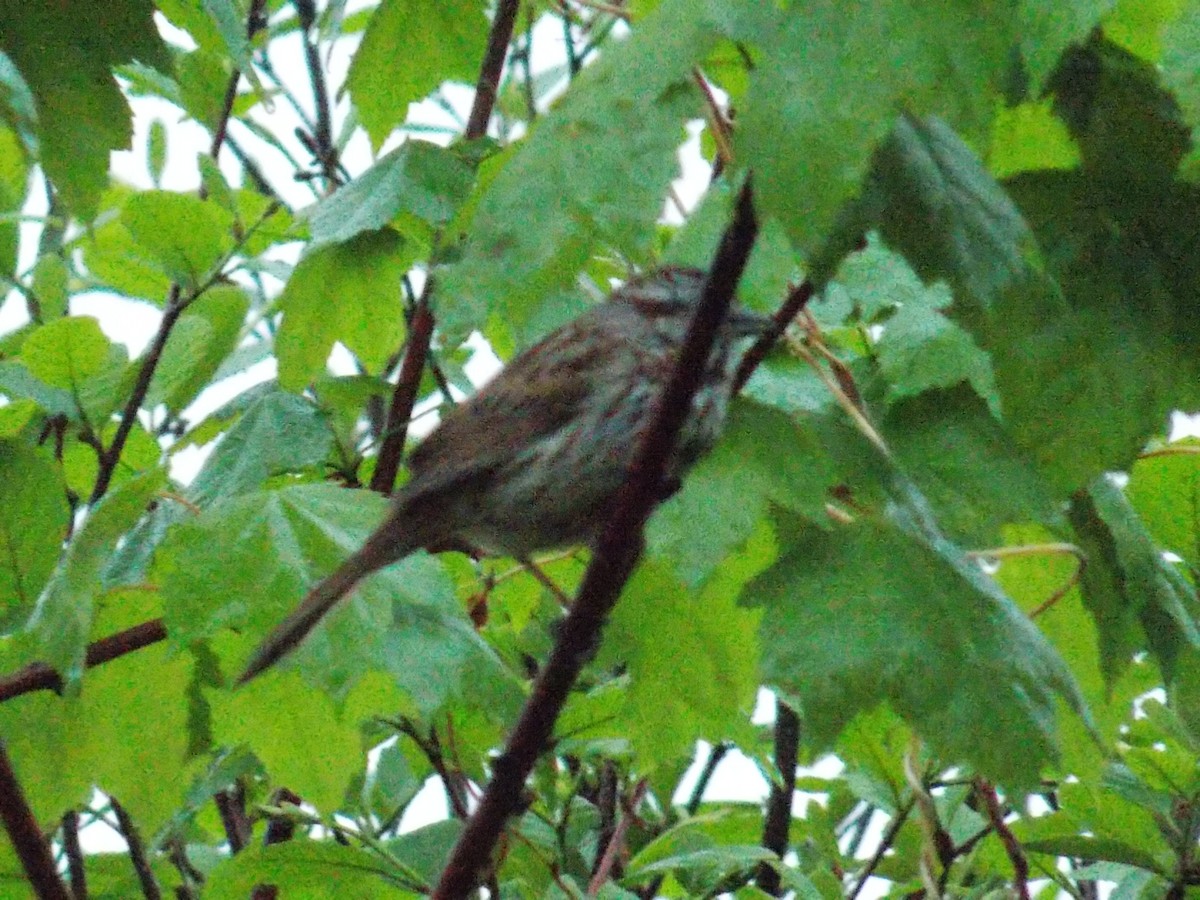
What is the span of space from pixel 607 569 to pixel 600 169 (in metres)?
0.52

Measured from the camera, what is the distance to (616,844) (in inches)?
128

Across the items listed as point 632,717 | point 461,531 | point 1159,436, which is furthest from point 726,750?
point 1159,436

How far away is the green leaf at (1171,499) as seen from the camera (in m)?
2.81

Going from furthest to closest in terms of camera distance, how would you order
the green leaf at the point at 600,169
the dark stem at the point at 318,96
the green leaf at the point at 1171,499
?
1. the dark stem at the point at 318,96
2. the green leaf at the point at 1171,499
3. the green leaf at the point at 600,169

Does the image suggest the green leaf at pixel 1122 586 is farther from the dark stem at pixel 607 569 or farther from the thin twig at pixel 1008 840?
the thin twig at pixel 1008 840

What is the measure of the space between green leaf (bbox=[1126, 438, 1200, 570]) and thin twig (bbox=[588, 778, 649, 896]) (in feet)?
3.58

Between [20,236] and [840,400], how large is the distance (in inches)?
A: 82.5

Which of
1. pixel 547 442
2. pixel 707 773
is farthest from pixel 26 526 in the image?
pixel 707 773

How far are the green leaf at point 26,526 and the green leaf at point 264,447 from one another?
236 mm

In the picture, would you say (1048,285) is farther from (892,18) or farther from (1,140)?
(1,140)

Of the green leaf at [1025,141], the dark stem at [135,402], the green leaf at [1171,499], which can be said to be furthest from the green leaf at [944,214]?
the dark stem at [135,402]

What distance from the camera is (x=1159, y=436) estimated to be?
1.72 metres

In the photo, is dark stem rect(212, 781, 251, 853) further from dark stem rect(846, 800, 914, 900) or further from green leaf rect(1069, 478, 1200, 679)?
green leaf rect(1069, 478, 1200, 679)

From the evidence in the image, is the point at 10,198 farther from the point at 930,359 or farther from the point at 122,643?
the point at 930,359
